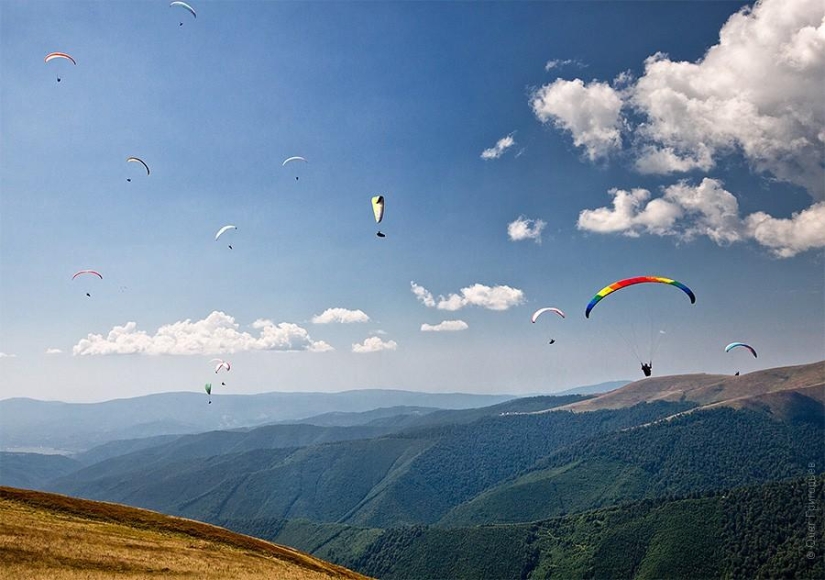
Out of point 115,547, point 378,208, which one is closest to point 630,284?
point 378,208

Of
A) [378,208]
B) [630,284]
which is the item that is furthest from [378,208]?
[630,284]

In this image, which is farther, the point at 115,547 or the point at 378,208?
the point at 378,208

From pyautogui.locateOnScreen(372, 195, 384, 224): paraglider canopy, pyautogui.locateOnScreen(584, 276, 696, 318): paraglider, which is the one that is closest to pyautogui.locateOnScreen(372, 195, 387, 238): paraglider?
pyautogui.locateOnScreen(372, 195, 384, 224): paraglider canopy

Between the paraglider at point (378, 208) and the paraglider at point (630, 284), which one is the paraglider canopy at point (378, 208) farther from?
the paraglider at point (630, 284)

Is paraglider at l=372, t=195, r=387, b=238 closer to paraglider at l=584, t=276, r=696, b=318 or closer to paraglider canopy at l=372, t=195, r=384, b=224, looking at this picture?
paraglider canopy at l=372, t=195, r=384, b=224

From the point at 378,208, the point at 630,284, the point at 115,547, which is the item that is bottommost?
the point at 115,547

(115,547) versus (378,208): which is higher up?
(378,208)

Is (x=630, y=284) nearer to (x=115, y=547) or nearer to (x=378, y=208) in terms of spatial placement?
(x=378, y=208)

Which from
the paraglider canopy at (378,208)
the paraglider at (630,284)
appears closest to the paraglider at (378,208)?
the paraglider canopy at (378,208)
